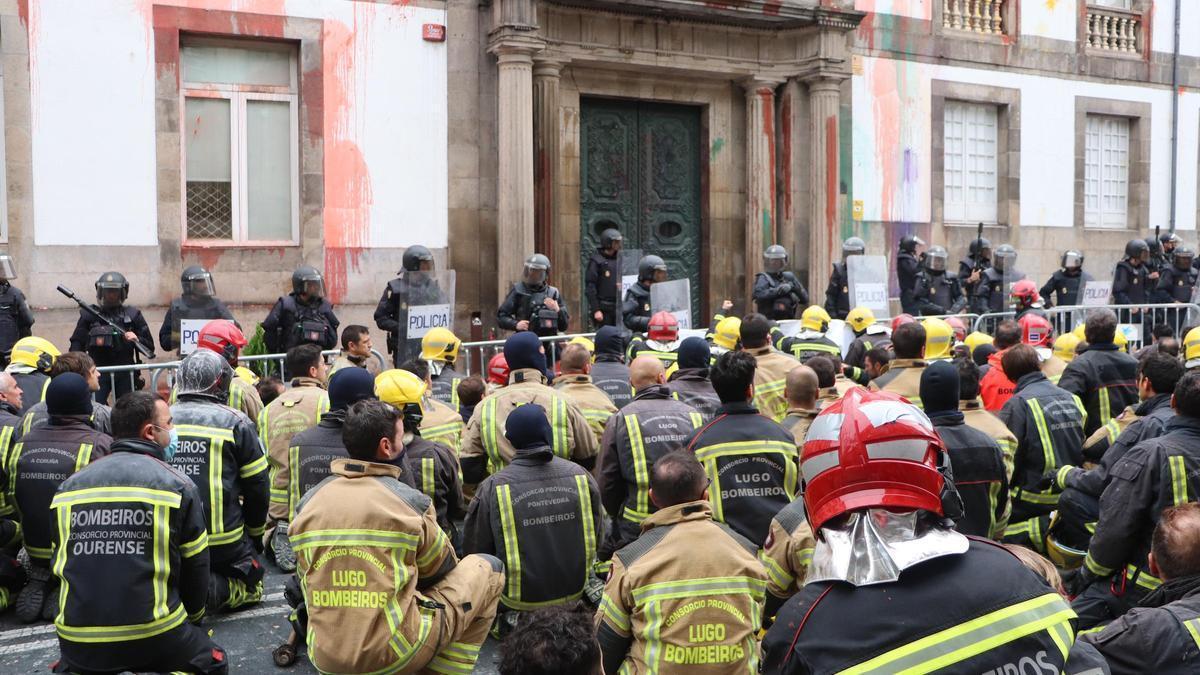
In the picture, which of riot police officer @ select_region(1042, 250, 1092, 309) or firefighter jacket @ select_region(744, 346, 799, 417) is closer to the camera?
firefighter jacket @ select_region(744, 346, 799, 417)

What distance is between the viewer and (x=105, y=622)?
473cm

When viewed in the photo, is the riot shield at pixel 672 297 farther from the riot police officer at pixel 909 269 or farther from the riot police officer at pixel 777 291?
the riot police officer at pixel 909 269

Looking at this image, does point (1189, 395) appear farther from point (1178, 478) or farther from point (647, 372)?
point (647, 372)

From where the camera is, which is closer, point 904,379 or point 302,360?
point 904,379

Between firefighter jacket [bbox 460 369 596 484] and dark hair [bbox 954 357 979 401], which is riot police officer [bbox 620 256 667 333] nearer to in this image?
firefighter jacket [bbox 460 369 596 484]

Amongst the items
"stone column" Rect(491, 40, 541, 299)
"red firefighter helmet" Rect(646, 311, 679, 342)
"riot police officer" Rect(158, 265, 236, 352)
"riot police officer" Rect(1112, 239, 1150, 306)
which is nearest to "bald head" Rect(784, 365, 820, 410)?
"red firefighter helmet" Rect(646, 311, 679, 342)

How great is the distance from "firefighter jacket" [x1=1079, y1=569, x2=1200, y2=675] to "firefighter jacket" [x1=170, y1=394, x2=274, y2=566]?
15.3 feet

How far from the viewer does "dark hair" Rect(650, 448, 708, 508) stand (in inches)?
169

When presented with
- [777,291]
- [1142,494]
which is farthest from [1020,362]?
[777,291]

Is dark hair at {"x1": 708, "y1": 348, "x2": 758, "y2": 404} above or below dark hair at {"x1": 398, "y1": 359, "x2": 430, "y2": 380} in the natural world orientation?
above

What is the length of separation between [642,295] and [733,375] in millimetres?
7543

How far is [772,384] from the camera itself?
834 centimetres

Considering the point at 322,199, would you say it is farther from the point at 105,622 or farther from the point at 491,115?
the point at 105,622

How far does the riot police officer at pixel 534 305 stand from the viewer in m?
Result: 12.6
